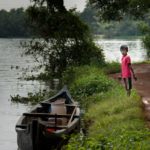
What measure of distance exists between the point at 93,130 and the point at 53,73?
1938 cm

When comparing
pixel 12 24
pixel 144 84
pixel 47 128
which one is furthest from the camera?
pixel 12 24

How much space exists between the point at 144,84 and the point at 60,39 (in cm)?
938

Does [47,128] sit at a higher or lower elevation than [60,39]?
lower

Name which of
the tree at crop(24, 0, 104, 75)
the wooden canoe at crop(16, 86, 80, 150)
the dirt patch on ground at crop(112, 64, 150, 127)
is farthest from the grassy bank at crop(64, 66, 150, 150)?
the tree at crop(24, 0, 104, 75)

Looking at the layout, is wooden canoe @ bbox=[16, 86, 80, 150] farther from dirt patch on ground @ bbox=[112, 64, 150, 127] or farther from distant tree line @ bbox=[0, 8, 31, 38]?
distant tree line @ bbox=[0, 8, 31, 38]

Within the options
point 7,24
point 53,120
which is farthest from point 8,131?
point 7,24

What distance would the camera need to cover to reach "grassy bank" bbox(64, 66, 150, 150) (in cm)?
1301

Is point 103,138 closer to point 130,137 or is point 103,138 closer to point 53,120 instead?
point 130,137

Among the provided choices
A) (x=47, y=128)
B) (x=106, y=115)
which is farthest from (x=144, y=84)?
(x=47, y=128)

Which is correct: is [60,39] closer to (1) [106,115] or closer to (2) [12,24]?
(1) [106,115]

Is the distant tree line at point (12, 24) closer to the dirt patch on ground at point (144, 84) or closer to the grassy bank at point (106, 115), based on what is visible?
the dirt patch on ground at point (144, 84)

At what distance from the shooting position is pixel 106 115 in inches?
794

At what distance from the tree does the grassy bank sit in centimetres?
290

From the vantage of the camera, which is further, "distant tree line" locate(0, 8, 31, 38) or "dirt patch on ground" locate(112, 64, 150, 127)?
"distant tree line" locate(0, 8, 31, 38)
